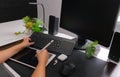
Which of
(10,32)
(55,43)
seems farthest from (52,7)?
(55,43)

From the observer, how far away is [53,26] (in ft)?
4.71

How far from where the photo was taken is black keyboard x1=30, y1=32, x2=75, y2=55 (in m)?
1.17

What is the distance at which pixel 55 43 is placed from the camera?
4.05 ft

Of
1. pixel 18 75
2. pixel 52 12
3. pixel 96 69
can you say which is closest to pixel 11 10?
pixel 52 12

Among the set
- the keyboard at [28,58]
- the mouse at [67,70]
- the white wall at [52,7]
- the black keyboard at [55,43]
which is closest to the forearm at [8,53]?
the keyboard at [28,58]

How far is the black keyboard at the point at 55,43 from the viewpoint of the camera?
117 centimetres

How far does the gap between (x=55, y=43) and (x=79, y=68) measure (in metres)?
0.34

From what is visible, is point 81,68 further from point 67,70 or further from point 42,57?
point 42,57

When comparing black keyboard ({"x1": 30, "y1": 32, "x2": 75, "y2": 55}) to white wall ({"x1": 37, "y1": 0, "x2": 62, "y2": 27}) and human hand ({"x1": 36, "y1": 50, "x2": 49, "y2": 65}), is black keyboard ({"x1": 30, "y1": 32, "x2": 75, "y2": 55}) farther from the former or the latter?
white wall ({"x1": 37, "y1": 0, "x2": 62, "y2": 27})

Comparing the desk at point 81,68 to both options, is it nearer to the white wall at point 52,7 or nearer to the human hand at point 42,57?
the human hand at point 42,57

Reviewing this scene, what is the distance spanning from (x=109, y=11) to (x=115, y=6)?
0.05 m

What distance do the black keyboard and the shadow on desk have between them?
0.09m

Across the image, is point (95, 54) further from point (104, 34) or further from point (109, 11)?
point (109, 11)

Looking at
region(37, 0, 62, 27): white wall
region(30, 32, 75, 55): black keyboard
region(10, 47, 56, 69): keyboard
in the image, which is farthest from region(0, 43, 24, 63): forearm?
region(37, 0, 62, 27): white wall
